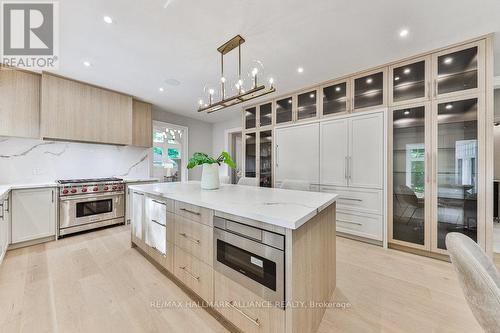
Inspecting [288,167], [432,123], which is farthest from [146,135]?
[432,123]

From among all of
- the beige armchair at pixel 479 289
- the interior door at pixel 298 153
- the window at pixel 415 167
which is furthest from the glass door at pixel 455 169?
the beige armchair at pixel 479 289

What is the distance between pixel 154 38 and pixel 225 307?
2.70 metres

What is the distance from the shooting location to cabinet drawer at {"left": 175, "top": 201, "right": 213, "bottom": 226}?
1.48 m

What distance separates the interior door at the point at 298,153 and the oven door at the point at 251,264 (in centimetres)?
215

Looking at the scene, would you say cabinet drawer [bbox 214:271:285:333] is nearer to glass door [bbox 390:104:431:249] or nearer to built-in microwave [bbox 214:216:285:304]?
built-in microwave [bbox 214:216:285:304]

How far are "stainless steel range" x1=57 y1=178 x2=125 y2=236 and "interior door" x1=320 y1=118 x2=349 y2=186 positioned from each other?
3.76 m

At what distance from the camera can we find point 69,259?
238 cm

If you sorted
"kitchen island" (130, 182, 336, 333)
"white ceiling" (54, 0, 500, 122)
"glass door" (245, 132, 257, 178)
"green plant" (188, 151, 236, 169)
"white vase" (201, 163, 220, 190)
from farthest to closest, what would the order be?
1. "glass door" (245, 132, 257, 178)
2. "white vase" (201, 163, 220, 190)
3. "green plant" (188, 151, 236, 169)
4. "white ceiling" (54, 0, 500, 122)
5. "kitchen island" (130, 182, 336, 333)

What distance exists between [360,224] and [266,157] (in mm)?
2124

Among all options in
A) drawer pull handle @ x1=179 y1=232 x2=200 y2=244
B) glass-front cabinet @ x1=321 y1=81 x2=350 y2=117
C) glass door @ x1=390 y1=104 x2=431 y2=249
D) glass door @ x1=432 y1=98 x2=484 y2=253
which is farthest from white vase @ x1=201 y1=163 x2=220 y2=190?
glass door @ x1=432 y1=98 x2=484 y2=253

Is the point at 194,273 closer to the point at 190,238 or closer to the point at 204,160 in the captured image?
the point at 190,238

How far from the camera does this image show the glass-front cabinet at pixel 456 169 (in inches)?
88.3

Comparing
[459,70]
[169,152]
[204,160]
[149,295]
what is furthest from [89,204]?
[459,70]

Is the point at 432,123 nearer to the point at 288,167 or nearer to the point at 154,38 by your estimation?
the point at 288,167
